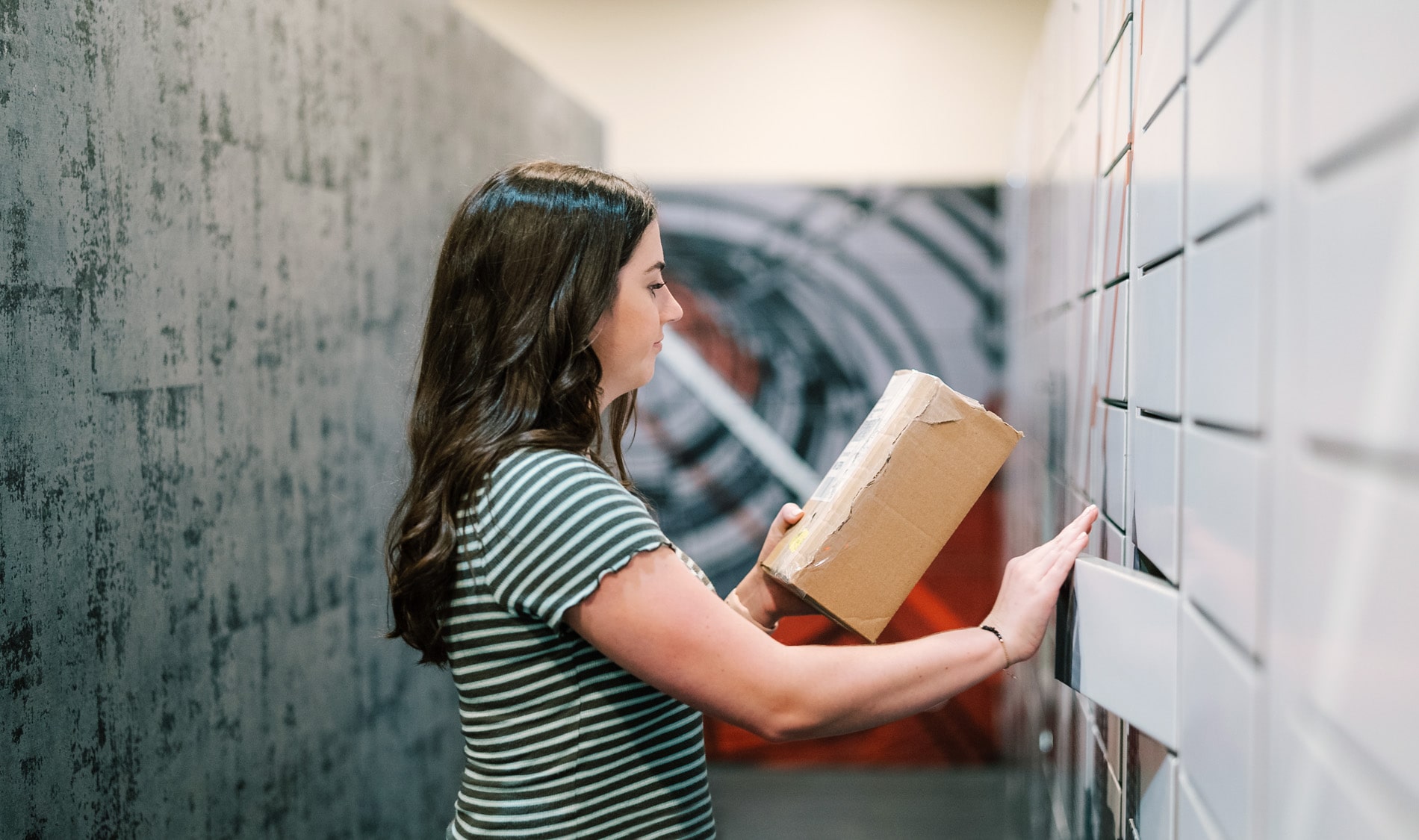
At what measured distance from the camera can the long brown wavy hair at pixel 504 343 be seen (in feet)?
3.30

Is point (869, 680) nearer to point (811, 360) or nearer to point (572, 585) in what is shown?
point (572, 585)

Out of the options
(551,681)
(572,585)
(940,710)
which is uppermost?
(572,585)

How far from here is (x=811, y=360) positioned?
343 centimetres

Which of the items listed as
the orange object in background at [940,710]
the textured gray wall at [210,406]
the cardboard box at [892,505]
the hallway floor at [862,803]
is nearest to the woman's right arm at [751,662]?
the cardboard box at [892,505]

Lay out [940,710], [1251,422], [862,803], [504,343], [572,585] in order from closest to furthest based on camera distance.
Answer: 1. [1251,422]
2. [572,585]
3. [504,343]
4. [862,803]
5. [940,710]

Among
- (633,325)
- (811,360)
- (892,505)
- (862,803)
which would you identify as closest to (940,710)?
(862,803)

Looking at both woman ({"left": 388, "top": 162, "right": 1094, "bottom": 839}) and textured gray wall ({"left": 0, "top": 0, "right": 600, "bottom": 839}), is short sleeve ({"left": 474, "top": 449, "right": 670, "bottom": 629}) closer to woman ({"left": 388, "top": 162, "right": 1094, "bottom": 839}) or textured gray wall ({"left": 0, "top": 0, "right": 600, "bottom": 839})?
woman ({"left": 388, "top": 162, "right": 1094, "bottom": 839})

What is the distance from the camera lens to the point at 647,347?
1149mm

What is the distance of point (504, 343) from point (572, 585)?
0.95 feet

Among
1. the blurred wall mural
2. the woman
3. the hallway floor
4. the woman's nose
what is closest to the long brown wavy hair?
the woman

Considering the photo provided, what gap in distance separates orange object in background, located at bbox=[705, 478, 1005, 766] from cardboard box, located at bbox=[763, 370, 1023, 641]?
2.29 metres

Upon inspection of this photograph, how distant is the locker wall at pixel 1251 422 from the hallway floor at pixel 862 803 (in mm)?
1718

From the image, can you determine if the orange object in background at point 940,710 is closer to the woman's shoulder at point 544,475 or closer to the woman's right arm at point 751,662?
the woman's right arm at point 751,662

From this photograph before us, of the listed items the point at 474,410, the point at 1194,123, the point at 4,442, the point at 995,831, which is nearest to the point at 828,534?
the point at 474,410
